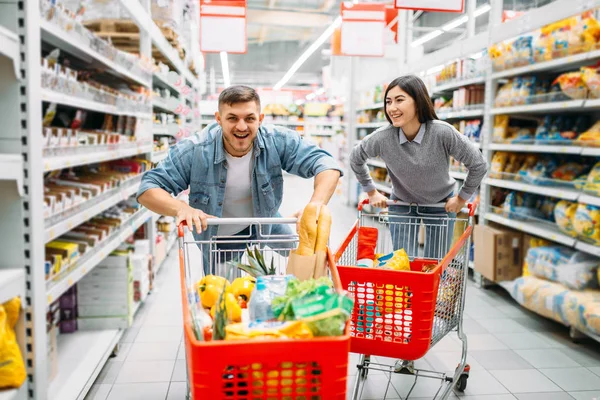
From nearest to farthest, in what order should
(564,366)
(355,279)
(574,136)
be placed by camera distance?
(355,279)
(564,366)
(574,136)

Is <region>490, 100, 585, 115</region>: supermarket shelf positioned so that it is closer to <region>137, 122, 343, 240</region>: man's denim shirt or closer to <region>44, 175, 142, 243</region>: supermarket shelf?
<region>137, 122, 343, 240</region>: man's denim shirt

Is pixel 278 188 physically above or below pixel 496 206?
above

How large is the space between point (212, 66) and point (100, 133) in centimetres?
2174

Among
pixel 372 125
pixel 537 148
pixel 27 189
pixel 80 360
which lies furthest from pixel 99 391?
pixel 372 125

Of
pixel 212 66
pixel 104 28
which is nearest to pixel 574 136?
pixel 104 28

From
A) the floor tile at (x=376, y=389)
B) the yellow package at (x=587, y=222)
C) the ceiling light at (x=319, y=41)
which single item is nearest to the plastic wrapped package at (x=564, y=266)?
the yellow package at (x=587, y=222)

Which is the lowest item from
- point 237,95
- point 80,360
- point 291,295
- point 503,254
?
point 80,360

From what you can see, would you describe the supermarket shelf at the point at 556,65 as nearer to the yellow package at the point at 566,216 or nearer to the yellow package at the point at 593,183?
the yellow package at the point at 593,183

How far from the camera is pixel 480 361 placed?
3.21 m

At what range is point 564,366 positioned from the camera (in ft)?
10.3

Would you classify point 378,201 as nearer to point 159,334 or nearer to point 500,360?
point 500,360

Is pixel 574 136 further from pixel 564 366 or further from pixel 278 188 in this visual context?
pixel 278 188

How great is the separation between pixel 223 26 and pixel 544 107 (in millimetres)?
4522

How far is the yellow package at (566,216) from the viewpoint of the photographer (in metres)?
3.57
